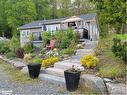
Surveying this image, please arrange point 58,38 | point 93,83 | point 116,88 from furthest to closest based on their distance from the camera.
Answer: point 58,38 < point 93,83 < point 116,88

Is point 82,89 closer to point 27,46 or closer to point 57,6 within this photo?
point 27,46

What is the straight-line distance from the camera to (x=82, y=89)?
8117 mm

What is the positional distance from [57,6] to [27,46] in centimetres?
2898

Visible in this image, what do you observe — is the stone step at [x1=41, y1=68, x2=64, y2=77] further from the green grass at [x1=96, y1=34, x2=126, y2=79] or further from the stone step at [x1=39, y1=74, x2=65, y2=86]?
the green grass at [x1=96, y1=34, x2=126, y2=79]

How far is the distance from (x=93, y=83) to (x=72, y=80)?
726 mm

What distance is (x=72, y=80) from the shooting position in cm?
796

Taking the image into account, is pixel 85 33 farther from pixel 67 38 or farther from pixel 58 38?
pixel 67 38

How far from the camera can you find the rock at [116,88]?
6.72m

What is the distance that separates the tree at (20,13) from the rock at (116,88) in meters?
34.4

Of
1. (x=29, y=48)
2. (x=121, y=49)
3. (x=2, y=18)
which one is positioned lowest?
(x=29, y=48)

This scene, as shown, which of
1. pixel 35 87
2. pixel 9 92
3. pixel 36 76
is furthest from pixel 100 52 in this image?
pixel 9 92

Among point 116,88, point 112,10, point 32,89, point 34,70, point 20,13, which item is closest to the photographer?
point 116,88

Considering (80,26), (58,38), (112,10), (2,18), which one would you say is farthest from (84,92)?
(2,18)

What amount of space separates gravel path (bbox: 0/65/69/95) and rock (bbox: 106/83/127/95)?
1612mm
